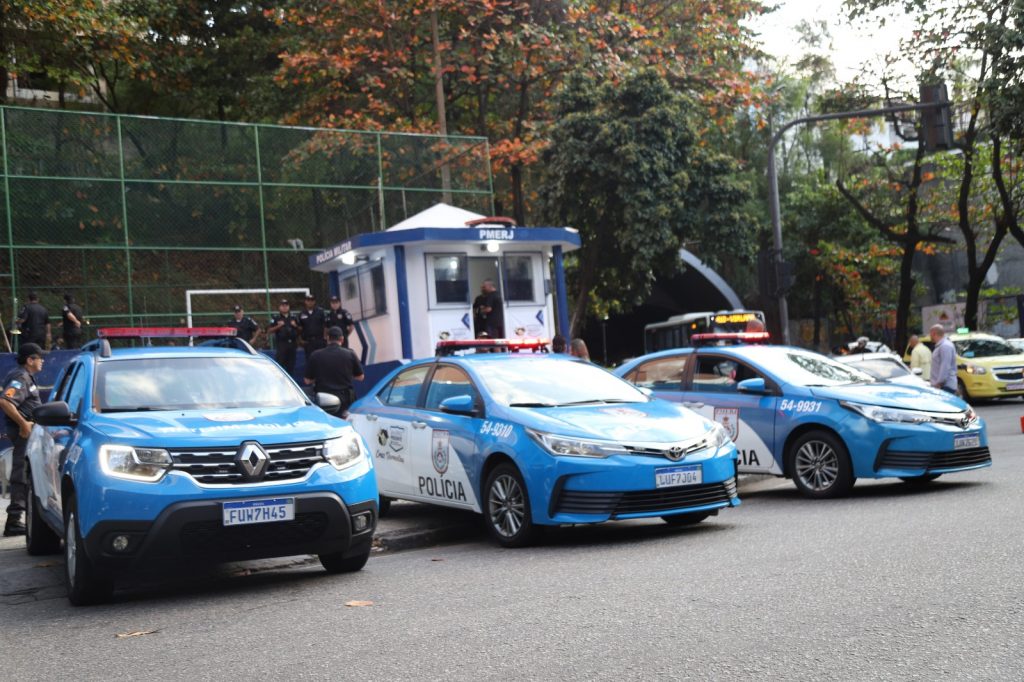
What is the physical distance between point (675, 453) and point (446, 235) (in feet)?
41.4

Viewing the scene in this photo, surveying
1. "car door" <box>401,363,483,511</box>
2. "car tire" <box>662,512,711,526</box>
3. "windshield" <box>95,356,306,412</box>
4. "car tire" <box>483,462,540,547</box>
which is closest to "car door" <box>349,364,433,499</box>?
"car door" <box>401,363,483,511</box>

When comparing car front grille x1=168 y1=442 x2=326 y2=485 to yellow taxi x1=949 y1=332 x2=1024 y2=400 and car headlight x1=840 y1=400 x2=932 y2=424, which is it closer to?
car headlight x1=840 y1=400 x2=932 y2=424

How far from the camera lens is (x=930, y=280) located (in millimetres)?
57312

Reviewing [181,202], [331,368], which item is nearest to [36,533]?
[331,368]

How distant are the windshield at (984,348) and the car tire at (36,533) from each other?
21.8m

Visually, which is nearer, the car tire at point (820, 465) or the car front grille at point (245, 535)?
the car front grille at point (245, 535)

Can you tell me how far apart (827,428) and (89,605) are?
260 inches

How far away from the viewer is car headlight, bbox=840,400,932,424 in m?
11.2

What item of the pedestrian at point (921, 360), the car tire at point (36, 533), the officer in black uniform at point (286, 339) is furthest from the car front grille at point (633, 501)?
the pedestrian at point (921, 360)

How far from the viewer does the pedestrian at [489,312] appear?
20.7 meters

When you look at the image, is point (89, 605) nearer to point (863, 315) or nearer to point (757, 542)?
point (757, 542)

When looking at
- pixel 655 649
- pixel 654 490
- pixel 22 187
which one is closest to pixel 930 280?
pixel 22 187

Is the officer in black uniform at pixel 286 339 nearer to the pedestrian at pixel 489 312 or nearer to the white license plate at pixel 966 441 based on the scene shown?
the pedestrian at pixel 489 312

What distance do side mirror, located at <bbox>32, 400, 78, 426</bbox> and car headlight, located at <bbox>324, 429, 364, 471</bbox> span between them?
5.80 feet
